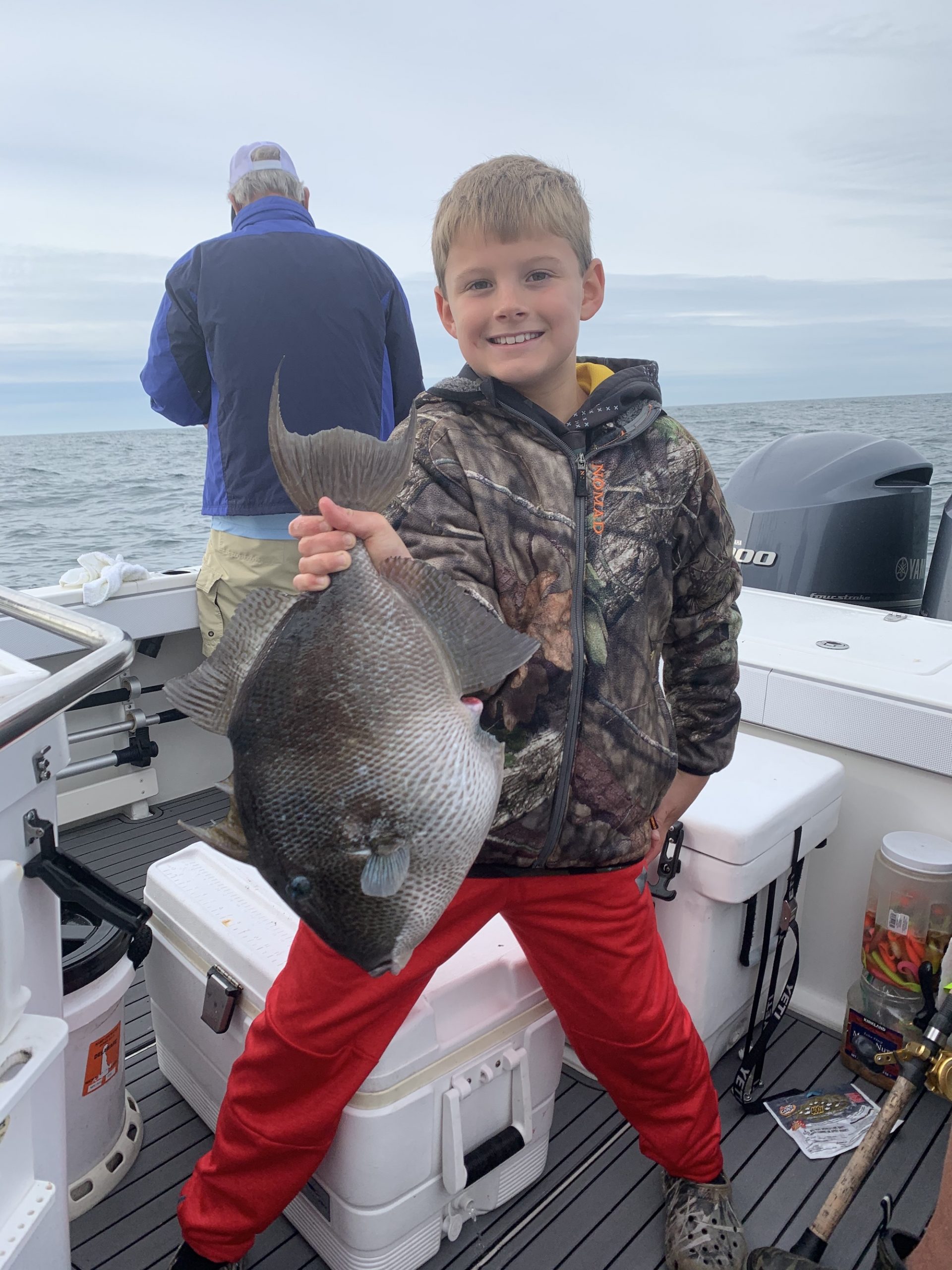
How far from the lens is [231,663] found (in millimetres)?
1113

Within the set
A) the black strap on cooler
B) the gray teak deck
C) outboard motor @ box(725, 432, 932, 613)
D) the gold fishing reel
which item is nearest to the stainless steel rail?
the gray teak deck

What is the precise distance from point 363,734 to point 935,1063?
144 centimetres

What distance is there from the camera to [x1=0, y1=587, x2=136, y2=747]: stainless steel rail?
4.03 ft

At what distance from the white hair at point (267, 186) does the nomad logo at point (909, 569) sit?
309cm

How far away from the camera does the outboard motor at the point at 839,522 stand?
4.12 m

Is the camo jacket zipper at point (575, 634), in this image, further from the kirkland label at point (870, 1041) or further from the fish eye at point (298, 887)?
the kirkland label at point (870, 1041)

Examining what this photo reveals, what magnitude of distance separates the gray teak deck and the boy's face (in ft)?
6.13

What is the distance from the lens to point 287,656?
106 centimetres

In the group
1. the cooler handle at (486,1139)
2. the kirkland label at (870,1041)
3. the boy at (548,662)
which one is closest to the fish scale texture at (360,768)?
the boy at (548,662)

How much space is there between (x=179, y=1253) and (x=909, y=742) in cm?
217

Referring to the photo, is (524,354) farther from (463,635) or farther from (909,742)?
(909,742)

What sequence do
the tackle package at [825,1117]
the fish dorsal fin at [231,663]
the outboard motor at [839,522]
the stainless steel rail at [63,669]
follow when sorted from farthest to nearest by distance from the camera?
the outboard motor at [839,522]
the tackle package at [825,1117]
the stainless steel rail at [63,669]
the fish dorsal fin at [231,663]

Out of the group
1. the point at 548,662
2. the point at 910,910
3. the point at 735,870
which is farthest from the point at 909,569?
the point at 548,662

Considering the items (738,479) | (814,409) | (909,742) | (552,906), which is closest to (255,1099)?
(552,906)
